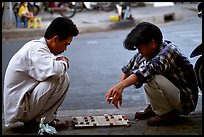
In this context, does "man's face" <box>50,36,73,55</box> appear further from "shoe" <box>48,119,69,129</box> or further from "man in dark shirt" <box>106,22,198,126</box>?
"shoe" <box>48,119,69,129</box>

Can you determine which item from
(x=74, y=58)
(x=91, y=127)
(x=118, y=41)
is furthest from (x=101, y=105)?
(x=118, y=41)

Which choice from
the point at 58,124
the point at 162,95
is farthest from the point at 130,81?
the point at 58,124

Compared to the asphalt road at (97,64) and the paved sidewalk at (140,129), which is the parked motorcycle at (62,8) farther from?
the paved sidewalk at (140,129)

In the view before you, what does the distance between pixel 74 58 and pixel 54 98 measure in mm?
5117

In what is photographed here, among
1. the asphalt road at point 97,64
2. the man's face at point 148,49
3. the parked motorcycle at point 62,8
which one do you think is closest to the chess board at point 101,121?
the man's face at point 148,49

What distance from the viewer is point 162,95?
3.47 meters

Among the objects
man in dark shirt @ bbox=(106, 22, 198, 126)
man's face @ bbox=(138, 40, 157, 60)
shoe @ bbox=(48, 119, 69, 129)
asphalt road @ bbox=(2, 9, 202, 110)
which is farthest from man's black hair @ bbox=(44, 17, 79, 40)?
asphalt road @ bbox=(2, 9, 202, 110)

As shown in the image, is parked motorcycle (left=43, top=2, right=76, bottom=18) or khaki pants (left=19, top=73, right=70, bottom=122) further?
parked motorcycle (left=43, top=2, right=76, bottom=18)

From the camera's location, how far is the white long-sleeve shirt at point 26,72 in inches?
131

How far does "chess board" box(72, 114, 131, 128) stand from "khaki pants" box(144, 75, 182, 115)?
307 mm

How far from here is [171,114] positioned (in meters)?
3.62

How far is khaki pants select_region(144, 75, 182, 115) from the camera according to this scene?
135 inches

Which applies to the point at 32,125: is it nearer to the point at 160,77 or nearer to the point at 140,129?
the point at 140,129

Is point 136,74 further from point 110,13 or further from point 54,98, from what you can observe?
point 110,13
